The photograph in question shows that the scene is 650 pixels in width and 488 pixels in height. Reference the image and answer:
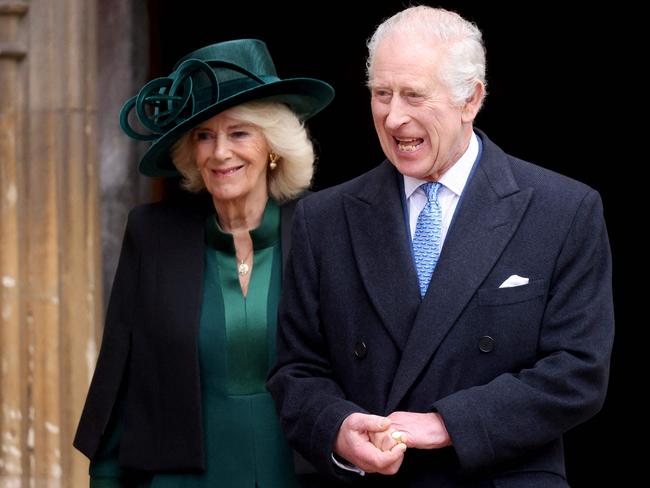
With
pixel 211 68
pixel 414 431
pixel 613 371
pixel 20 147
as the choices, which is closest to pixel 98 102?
pixel 20 147

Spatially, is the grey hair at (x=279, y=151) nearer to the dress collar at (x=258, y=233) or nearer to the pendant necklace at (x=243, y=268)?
the dress collar at (x=258, y=233)

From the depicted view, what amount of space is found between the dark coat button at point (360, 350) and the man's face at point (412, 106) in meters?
0.32

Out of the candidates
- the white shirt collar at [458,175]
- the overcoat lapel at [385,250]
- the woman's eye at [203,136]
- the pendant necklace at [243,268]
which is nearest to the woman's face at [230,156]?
the woman's eye at [203,136]

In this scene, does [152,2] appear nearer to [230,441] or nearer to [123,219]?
[123,219]

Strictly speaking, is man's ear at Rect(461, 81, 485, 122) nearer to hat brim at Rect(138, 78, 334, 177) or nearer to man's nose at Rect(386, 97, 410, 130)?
man's nose at Rect(386, 97, 410, 130)

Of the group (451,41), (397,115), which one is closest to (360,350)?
(397,115)

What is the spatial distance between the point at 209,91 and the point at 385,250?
1005mm

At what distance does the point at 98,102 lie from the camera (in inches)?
186

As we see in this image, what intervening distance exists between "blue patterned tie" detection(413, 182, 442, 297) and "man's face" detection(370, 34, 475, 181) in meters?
0.08

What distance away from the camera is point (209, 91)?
3617mm

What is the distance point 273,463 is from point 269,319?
1.09ft

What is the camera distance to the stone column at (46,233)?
15.2 ft

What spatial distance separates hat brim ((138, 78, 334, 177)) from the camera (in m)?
3.53

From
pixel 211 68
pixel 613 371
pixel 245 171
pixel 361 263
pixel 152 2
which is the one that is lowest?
pixel 613 371
